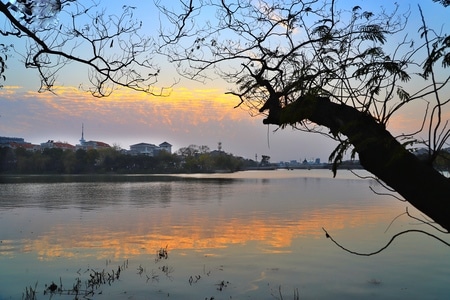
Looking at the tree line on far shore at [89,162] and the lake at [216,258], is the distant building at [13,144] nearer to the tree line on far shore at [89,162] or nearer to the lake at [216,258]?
the tree line on far shore at [89,162]

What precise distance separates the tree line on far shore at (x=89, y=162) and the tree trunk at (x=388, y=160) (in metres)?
73.6

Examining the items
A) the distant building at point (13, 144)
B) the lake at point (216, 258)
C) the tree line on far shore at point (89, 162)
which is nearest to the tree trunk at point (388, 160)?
the lake at point (216, 258)

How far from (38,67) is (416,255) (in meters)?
9.26

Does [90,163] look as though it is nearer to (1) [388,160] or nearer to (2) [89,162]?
(2) [89,162]

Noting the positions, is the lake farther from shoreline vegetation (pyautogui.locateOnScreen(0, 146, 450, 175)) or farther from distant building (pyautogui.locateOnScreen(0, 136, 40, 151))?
distant building (pyautogui.locateOnScreen(0, 136, 40, 151))

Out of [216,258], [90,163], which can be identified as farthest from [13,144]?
[216,258]

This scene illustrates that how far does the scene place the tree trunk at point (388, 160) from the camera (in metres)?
2.00

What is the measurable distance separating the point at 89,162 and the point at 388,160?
261 feet

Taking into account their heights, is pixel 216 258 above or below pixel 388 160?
below

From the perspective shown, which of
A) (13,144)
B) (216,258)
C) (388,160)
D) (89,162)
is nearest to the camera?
(388,160)

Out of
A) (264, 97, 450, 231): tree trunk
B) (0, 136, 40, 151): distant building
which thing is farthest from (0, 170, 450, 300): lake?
(0, 136, 40, 151): distant building

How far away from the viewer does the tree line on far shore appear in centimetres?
7369

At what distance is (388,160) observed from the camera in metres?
2.10

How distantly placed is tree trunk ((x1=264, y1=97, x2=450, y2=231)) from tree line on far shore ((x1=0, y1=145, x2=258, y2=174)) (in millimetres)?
73605
